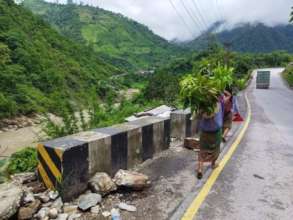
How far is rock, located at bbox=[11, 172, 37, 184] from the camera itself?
16.6ft

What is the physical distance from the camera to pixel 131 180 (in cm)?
508

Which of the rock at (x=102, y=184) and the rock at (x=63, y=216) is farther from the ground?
the rock at (x=102, y=184)

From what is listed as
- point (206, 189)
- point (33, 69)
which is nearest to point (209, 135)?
point (206, 189)

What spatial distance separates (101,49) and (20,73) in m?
80.1

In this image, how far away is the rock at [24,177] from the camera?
5063 mm

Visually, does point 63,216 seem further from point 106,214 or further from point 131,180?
point 131,180

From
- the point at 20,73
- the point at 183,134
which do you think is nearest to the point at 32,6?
the point at 20,73

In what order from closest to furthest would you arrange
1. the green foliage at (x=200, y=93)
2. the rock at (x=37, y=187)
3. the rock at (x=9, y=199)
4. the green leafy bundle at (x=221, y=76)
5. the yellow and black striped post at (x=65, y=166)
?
the rock at (x=9, y=199), the yellow and black striped post at (x=65, y=166), the rock at (x=37, y=187), the green foliage at (x=200, y=93), the green leafy bundle at (x=221, y=76)

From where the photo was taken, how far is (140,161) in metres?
6.42

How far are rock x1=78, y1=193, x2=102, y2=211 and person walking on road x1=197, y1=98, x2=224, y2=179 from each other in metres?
2.01

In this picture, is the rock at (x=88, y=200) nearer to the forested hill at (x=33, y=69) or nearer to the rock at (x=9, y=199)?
the rock at (x=9, y=199)

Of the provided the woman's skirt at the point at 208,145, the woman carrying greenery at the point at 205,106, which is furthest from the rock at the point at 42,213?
the woman's skirt at the point at 208,145

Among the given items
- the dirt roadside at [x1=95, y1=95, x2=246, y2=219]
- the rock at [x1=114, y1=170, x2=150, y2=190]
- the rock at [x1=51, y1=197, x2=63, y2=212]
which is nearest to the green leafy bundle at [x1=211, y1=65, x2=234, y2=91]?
the dirt roadside at [x1=95, y1=95, x2=246, y2=219]

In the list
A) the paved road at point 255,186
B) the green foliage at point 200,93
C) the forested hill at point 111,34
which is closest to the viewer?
the paved road at point 255,186
